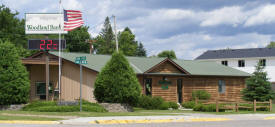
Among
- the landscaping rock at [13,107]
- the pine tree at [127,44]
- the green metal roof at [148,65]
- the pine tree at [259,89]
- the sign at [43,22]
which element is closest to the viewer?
the landscaping rock at [13,107]

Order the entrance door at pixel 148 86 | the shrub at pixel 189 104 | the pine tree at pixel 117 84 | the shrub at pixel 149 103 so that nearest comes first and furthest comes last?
the pine tree at pixel 117 84 → the shrub at pixel 149 103 → the shrub at pixel 189 104 → the entrance door at pixel 148 86

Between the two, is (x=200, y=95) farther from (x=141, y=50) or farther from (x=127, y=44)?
(x=141, y=50)

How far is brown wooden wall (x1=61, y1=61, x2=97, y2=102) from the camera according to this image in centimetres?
3170

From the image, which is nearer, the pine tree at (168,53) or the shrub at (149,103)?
the shrub at (149,103)

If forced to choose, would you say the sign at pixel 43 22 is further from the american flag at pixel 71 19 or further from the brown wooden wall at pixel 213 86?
the brown wooden wall at pixel 213 86

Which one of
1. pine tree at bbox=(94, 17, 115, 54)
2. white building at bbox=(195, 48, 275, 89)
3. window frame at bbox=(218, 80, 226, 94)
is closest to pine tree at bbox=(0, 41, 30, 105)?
window frame at bbox=(218, 80, 226, 94)

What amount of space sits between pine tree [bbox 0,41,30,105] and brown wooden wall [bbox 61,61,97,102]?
21.5 feet

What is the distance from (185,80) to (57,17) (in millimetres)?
12769

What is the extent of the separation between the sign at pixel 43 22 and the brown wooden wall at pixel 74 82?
328cm

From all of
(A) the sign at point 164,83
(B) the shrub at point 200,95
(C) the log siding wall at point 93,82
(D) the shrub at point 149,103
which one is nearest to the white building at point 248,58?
(C) the log siding wall at point 93,82

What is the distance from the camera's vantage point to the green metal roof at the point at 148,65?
3319 centimetres

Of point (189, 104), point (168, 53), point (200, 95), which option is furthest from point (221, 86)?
point (168, 53)

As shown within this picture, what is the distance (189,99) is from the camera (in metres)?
36.4

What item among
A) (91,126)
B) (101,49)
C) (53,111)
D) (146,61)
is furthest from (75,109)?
(101,49)
